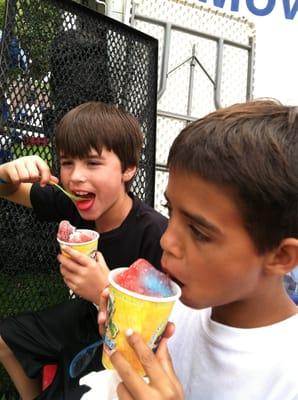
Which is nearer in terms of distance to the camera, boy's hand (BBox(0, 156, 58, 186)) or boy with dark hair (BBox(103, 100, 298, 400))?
boy with dark hair (BBox(103, 100, 298, 400))

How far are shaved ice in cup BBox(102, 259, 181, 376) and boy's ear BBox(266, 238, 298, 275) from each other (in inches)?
9.4

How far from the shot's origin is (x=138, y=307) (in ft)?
3.45

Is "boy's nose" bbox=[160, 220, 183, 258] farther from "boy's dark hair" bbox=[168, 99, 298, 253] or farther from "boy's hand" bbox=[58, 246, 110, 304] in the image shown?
"boy's hand" bbox=[58, 246, 110, 304]

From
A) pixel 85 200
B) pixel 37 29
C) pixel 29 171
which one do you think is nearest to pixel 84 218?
pixel 85 200

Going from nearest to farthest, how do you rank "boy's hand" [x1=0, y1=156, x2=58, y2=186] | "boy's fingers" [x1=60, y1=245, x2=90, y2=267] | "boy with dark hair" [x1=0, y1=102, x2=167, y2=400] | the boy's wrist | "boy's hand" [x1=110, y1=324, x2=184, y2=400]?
"boy's hand" [x1=110, y1=324, x2=184, y2=400], "boy's fingers" [x1=60, y1=245, x2=90, y2=267], "boy's hand" [x1=0, y1=156, x2=58, y2=186], "boy with dark hair" [x1=0, y1=102, x2=167, y2=400], the boy's wrist

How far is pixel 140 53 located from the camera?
9.50 ft

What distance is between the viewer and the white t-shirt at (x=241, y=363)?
1.09m

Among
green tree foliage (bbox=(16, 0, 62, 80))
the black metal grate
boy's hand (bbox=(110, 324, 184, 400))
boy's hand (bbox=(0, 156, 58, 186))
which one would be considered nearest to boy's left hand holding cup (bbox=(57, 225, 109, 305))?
boy's hand (bbox=(0, 156, 58, 186))

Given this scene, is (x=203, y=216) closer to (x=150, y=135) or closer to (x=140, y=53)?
(x=150, y=135)

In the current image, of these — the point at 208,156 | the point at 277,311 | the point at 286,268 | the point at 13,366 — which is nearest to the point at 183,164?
the point at 208,156

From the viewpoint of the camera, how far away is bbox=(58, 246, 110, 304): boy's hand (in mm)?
1662

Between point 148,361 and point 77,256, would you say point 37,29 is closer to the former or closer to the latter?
point 77,256

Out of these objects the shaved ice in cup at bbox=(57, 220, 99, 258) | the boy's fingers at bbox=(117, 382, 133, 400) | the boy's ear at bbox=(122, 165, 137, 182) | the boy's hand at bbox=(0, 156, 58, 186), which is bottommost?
the boy's fingers at bbox=(117, 382, 133, 400)

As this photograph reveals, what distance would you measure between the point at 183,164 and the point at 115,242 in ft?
3.84
